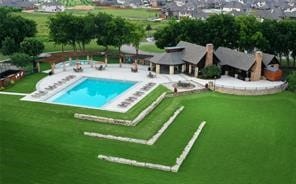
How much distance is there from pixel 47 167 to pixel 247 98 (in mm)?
22304

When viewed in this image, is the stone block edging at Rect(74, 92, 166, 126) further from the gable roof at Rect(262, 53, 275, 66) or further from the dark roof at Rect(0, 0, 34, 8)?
the dark roof at Rect(0, 0, 34, 8)

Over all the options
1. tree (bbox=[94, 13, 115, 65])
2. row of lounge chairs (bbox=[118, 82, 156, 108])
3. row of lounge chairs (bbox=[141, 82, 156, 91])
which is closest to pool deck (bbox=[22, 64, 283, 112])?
row of lounge chairs (bbox=[118, 82, 156, 108])

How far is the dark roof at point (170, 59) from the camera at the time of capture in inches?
1858

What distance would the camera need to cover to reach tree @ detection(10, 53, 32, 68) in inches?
1784

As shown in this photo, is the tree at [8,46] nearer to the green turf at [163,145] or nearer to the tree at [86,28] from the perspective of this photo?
the tree at [86,28]

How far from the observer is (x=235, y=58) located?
4600cm

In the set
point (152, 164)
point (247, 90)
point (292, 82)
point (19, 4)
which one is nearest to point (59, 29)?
point (247, 90)

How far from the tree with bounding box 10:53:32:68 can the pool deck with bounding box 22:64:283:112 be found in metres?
3.29

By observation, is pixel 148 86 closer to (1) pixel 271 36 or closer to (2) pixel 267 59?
(2) pixel 267 59

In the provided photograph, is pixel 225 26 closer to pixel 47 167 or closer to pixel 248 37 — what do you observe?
pixel 248 37

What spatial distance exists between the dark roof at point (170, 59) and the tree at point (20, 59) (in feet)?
47.4

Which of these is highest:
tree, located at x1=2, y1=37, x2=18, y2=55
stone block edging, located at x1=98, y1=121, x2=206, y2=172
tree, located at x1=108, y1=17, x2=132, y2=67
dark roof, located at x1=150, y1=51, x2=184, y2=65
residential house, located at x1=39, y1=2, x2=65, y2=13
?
residential house, located at x1=39, y1=2, x2=65, y2=13

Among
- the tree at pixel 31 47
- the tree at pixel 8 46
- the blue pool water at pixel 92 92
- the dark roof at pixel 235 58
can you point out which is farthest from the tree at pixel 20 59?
the dark roof at pixel 235 58

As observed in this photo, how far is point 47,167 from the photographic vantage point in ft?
79.4
